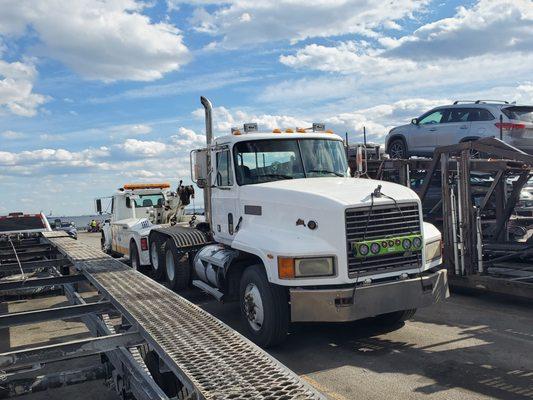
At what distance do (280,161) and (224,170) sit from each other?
911 mm

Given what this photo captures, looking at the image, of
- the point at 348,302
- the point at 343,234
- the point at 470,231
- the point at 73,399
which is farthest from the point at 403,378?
the point at 470,231

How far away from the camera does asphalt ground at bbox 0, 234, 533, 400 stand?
15.7ft

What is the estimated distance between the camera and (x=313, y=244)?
18.8 feet

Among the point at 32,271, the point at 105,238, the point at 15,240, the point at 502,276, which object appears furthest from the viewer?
the point at 105,238

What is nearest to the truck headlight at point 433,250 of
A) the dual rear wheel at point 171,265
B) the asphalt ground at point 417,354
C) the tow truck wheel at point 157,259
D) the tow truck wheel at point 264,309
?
the asphalt ground at point 417,354

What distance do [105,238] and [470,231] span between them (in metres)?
11.1

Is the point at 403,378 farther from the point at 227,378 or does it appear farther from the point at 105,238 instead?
the point at 105,238

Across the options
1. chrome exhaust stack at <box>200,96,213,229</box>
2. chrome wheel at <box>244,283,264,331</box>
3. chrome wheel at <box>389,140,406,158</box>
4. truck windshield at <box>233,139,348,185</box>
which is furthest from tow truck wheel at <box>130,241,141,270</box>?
chrome wheel at <box>389,140,406,158</box>

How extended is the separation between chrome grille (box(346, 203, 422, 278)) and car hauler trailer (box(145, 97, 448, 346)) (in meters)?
0.01

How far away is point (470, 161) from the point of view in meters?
8.63

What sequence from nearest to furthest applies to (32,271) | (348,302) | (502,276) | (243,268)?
(348,302) → (243,268) → (502,276) → (32,271)

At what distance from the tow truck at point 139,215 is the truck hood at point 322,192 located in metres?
4.71

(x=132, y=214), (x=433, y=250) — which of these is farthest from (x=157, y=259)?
(x=433, y=250)

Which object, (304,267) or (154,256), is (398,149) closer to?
(154,256)
